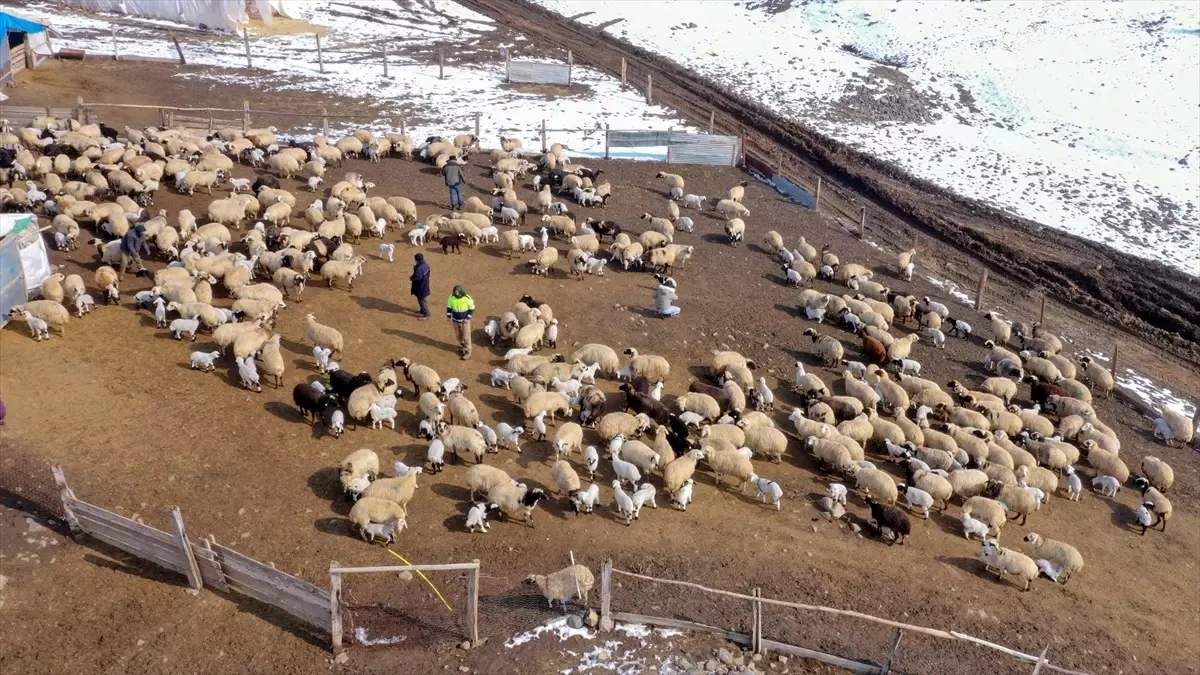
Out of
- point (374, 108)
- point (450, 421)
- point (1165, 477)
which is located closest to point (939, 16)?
point (374, 108)

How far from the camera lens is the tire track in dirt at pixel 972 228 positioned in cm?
2455

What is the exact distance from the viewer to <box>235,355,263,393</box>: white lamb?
48.7 ft

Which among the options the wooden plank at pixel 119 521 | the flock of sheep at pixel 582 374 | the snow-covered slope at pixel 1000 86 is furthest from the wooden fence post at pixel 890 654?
the snow-covered slope at pixel 1000 86

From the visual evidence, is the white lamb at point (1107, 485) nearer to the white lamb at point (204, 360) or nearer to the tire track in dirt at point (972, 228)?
the tire track in dirt at point (972, 228)

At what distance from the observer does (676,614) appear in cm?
1090

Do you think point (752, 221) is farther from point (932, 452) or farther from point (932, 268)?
point (932, 452)

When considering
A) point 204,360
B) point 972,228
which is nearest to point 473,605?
point 204,360

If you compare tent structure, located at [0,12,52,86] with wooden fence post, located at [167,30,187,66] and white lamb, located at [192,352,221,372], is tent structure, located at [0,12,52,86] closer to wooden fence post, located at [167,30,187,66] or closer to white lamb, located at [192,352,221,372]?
wooden fence post, located at [167,30,187,66]

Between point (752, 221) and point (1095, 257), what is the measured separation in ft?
36.5

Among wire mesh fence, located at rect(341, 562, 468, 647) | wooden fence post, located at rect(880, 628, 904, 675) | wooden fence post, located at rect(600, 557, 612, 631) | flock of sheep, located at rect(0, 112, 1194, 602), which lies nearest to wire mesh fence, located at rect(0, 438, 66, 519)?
flock of sheep, located at rect(0, 112, 1194, 602)

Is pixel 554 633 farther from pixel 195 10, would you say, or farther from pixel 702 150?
pixel 195 10

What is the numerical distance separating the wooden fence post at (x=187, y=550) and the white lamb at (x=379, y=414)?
412 cm

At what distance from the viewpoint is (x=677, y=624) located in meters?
10.6

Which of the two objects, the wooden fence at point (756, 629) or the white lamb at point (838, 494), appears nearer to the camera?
the wooden fence at point (756, 629)
